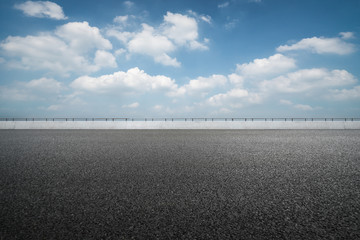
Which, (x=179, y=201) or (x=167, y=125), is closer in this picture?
(x=179, y=201)

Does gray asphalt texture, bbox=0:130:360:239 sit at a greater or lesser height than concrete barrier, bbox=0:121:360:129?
lesser

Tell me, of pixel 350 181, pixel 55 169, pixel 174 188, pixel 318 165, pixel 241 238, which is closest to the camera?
pixel 241 238

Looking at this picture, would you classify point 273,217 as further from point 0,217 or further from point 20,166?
point 20,166

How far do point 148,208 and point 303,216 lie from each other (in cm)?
198

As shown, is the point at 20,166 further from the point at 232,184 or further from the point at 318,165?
the point at 318,165

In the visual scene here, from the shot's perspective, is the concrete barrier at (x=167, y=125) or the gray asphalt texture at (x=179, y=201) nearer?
the gray asphalt texture at (x=179, y=201)

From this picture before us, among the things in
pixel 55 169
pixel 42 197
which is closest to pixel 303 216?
pixel 42 197

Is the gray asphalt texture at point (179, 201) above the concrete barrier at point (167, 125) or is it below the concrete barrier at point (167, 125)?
below

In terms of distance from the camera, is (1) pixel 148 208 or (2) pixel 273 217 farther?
(1) pixel 148 208

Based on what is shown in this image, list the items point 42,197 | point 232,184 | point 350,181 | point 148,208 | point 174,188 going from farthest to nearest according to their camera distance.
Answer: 1. point 350,181
2. point 232,184
3. point 174,188
4. point 42,197
5. point 148,208

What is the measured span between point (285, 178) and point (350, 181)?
3.91ft

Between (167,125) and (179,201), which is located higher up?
(167,125)

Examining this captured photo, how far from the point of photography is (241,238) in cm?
232

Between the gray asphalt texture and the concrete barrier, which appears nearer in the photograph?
the gray asphalt texture
